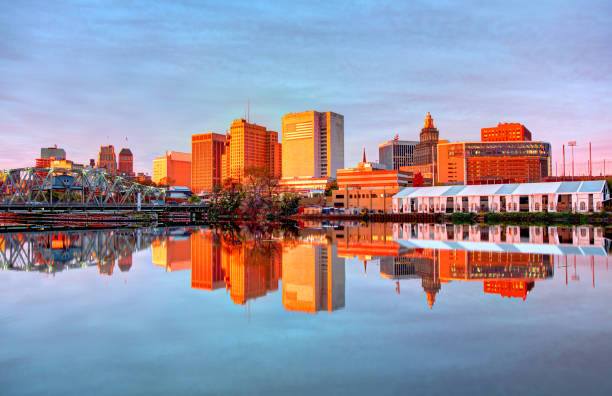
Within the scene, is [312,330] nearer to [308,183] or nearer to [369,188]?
[369,188]

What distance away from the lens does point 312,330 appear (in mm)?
9180

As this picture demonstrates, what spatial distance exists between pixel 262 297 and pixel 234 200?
72.4 metres

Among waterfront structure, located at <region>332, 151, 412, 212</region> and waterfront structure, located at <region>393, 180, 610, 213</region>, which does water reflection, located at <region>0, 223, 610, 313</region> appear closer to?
waterfront structure, located at <region>393, 180, 610, 213</region>

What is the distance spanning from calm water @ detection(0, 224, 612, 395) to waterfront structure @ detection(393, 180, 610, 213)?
52.2 metres

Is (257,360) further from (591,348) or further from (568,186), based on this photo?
(568,186)

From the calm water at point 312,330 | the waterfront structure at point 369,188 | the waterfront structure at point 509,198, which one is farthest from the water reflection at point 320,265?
the waterfront structure at point 369,188

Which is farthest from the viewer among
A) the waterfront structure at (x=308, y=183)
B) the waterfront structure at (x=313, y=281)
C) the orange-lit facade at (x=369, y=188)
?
the waterfront structure at (x=308, y=183)

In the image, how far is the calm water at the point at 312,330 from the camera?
21.9 ft

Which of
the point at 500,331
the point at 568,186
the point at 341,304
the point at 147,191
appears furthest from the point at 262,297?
the point at 147,191

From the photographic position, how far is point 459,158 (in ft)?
644

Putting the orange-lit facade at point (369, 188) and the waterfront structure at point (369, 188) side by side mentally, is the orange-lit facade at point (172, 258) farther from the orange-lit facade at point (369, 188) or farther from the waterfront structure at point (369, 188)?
the orange-lit facade at point (369, 188)

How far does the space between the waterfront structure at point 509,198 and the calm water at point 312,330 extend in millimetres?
52225

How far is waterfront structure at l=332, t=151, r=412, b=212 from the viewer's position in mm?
103094

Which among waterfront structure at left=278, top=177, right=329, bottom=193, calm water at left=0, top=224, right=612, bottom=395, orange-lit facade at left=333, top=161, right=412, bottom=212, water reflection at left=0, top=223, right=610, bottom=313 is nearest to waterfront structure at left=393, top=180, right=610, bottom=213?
orange-lit facade at left=333, top=161, right=412, bottom=212
